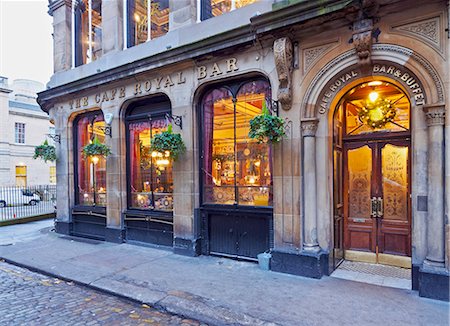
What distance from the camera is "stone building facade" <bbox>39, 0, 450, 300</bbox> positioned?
215 inches

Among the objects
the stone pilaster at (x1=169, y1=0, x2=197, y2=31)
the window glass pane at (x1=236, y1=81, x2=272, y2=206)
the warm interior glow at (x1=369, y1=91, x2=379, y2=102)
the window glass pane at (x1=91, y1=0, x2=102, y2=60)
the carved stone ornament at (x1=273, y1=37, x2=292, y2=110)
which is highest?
the window glass pane at (x1=91, y1=0, x2=102, y2=60)

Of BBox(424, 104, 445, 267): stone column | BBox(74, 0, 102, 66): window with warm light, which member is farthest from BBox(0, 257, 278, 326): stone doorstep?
BBox(74, 0, 102, 66): window with warm light

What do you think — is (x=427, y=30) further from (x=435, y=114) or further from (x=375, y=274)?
(x=375, y=274)

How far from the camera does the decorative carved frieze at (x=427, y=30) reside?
528 centimetres

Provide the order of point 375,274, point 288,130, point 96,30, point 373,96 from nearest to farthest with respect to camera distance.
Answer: point 375,274 < point 288,130 < point 373,96 < point 96,30

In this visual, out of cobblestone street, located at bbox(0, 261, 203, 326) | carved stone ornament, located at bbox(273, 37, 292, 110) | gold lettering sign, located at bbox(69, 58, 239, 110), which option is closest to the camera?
cobblestone street, located at bbox(0, 261, 203, 326)

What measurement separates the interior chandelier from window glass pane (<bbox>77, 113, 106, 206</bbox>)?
8695 millimetres

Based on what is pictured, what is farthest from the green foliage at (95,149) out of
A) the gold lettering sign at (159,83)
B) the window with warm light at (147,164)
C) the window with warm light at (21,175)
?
the window with warm light at (21,175)

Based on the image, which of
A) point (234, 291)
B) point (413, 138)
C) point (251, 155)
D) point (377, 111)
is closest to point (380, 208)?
point (413, 138)

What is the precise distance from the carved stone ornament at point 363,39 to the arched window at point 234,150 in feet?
7.40

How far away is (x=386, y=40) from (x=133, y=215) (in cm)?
843

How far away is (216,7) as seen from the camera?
28.2 feet

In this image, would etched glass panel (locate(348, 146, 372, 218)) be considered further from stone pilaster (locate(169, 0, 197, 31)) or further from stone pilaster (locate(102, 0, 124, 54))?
Answer: stone pilaster (locate(102, 0, 124, 54))

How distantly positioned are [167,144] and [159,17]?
489cm
